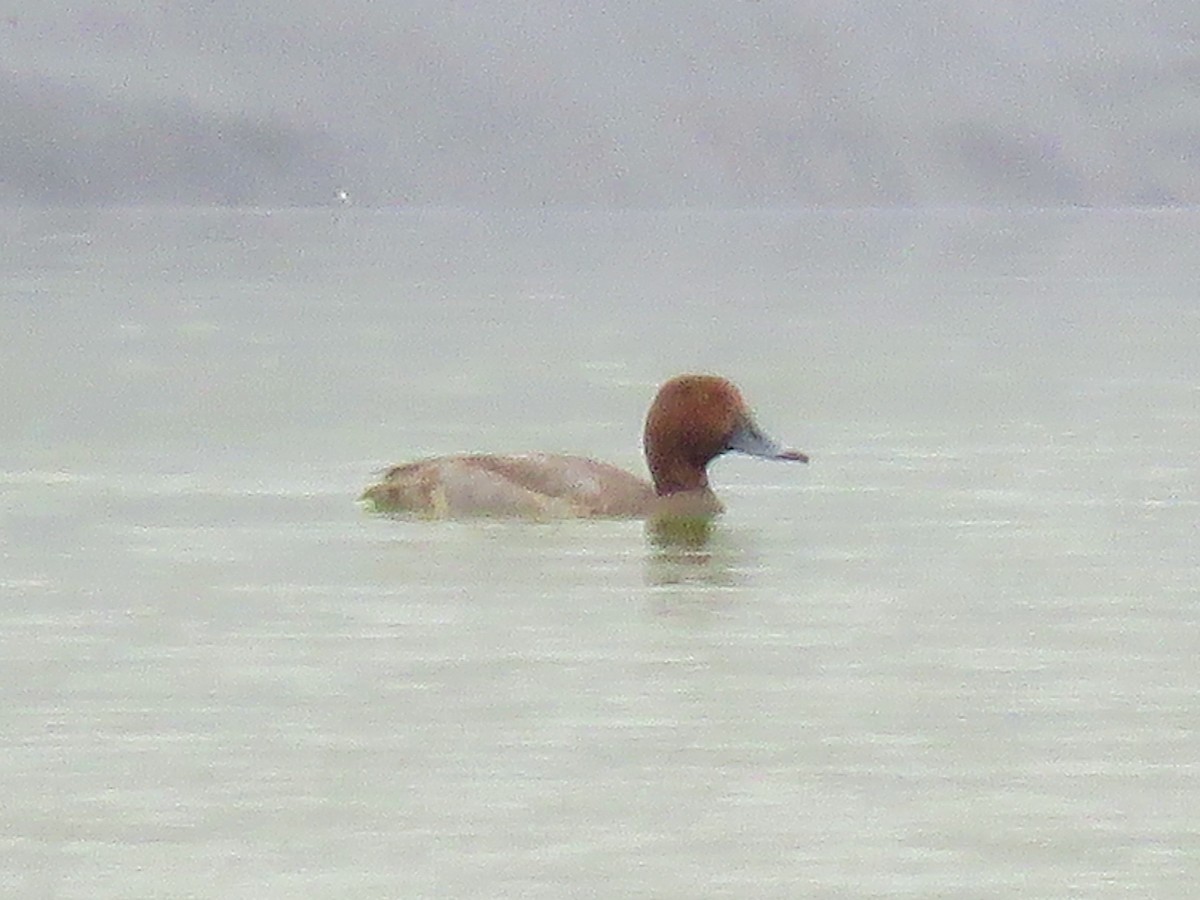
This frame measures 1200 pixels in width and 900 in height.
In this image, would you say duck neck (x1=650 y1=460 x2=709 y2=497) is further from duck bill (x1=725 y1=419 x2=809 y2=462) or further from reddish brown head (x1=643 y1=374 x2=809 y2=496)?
duck bill (x1=725 y1=419 x2=809 y2=462)

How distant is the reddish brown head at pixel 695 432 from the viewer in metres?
11.6

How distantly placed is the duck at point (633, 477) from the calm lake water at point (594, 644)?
91 mm

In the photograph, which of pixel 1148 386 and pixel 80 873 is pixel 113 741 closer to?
pixel 80 873

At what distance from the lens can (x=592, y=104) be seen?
98.1m

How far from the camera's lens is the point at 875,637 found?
30.4ft

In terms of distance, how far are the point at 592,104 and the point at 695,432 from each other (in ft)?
285

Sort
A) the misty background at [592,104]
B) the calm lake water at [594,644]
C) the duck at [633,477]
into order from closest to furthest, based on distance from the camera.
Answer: the calm lake water at [594,644], the duck at [633,477], the misty background at [592,104]

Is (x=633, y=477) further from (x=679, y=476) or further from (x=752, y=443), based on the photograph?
(x=752, y=443)

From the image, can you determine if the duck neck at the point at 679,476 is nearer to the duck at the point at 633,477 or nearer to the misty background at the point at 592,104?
the duck at the point at 633,477

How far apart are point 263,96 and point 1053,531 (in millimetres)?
82999

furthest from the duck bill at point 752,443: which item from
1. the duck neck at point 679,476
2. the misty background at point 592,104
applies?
the misty background at point 592,104

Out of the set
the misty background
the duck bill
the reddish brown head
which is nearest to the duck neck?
the reddish brown head

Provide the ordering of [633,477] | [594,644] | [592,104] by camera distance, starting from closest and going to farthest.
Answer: [594,644] < [633,477] < [592,104]

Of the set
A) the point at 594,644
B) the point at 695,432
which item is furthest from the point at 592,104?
the point at 594,644
